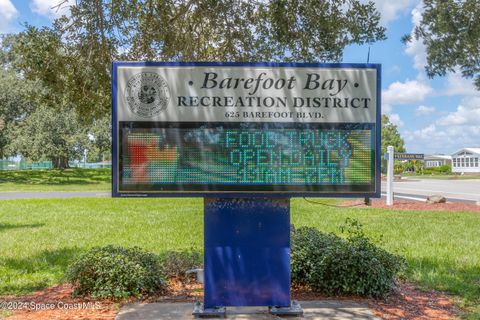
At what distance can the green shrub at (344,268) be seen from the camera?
594 centimetres

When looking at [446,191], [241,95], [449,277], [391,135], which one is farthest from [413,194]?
[391,135]

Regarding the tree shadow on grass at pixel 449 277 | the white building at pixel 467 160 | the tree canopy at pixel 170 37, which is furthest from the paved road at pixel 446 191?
the white building at pixel 467 160

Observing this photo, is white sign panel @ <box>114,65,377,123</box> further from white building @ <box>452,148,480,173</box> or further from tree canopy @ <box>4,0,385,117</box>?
white building @ <box>452,148,480,173</box>

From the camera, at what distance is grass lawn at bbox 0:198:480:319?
7.34m

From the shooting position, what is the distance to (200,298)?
602 cm

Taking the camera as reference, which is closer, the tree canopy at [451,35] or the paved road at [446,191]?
the tree canopy at [451,35]

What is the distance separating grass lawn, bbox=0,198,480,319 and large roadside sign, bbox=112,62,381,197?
95.9 inches

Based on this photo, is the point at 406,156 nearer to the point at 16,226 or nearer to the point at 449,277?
the point at 449,277

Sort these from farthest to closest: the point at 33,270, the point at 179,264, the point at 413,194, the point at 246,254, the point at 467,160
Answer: the point at 467,160 → the point at 413,194 → the point at 33,270 → the point at 179,264 → the point at 246,254

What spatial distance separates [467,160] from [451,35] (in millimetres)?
75012

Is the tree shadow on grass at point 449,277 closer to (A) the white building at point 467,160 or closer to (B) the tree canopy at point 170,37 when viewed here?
(B) the tree canopy at point 170,37

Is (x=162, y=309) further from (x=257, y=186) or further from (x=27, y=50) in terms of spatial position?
(x=27, y=50)

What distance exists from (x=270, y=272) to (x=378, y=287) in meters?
1.55

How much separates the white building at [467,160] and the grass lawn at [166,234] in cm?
6327
